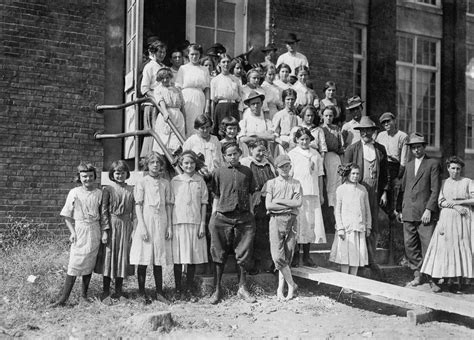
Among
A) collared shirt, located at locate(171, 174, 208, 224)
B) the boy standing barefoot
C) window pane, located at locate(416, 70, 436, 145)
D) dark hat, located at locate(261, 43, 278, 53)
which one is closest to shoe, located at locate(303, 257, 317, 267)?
the boy standing barefoot

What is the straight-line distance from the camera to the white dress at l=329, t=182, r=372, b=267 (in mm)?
7340

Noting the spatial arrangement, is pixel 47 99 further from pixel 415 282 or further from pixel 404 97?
pixel 404 97

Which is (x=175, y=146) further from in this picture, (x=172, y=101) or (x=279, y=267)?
(x=279, y=267)

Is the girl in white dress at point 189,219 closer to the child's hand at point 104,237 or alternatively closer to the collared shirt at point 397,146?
the child's hand at point 104,237

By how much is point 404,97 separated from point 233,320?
8.92 m

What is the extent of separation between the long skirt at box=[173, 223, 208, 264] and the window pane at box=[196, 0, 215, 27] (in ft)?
16.4

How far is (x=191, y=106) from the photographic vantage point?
27.2 ft

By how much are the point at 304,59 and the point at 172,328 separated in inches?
232

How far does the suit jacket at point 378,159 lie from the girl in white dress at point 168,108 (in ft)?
6.86

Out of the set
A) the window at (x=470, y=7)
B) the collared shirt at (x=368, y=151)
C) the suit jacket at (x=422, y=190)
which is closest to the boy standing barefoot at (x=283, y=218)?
the collared shirt at (x=368, y=151)

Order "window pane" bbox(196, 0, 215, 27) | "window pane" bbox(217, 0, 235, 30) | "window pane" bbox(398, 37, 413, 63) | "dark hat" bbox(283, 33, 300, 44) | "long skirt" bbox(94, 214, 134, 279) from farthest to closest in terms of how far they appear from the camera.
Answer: "window pane" bbox(398, 37, 413, 63), "window pane" bbox(217, 0, 235, 30), "window pane" bbox(196, 0, 215, 27), "dark hat" bbox(283, 33, 300, 44), "long skirt" bbox(94, 214, 134, 279)

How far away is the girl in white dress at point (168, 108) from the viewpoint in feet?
25.7

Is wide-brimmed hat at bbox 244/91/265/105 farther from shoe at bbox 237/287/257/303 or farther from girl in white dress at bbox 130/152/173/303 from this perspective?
shoe at bbox 237/287/257/303

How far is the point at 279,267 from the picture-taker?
6766 millimetres
